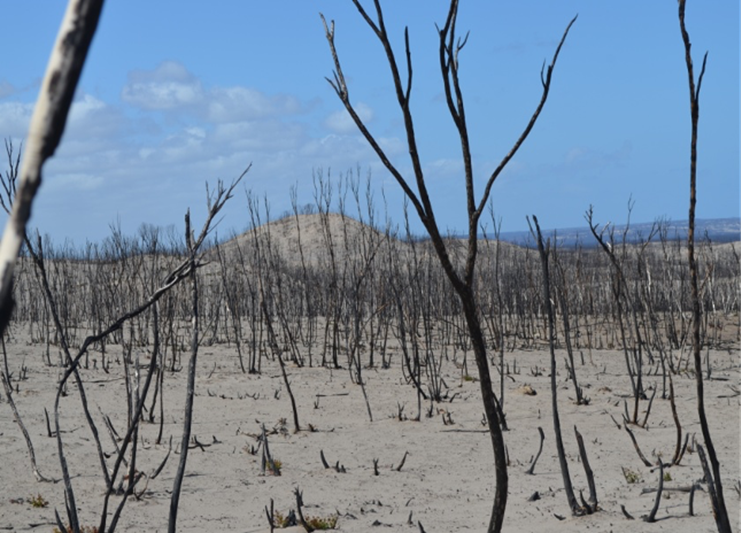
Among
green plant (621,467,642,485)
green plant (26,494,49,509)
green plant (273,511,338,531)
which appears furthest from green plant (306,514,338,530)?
green plant (621,467,642,485)

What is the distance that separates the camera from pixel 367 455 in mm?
6367

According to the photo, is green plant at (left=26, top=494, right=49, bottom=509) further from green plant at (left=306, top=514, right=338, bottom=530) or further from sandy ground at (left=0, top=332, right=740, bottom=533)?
green plant at (left=306, top=514, right=338, bottom=530)

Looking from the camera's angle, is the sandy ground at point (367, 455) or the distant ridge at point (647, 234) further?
the distant ridge at point (647, 234)

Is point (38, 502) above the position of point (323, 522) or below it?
above

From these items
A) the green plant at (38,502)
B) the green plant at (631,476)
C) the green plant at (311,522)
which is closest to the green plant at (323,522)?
the green plant at (311,522)

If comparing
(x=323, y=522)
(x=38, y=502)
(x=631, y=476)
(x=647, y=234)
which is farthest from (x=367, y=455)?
(x=647, y=234)

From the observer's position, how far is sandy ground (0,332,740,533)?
15.1 feet

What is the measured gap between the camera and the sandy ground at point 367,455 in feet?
15.1

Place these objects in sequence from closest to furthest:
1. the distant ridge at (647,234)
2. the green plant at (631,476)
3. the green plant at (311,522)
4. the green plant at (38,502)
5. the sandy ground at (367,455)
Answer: the green plant at (311,522) < the sandy ground at (367,455) < the green plant at (38,502) < the green plant at (631,476) < the distant ridge at (647,234)

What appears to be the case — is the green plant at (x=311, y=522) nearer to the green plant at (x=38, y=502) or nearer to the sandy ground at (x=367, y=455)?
the sandy ground at (x=367, y=455)

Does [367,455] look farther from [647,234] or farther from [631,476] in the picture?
[647,234]

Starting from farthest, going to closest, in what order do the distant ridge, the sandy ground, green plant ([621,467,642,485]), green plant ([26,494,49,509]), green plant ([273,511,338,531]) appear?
the distant ridge → green plant ([621,467,642,485]) → green plant ([26,494,49,509]) → the sandy ground → green plant ([273,511,338,531])

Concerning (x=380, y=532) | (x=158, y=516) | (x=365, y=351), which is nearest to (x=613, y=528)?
(x=380, y=532)

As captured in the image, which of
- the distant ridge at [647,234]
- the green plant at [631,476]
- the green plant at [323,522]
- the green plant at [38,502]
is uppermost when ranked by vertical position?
the distant ridge at [647,234]
